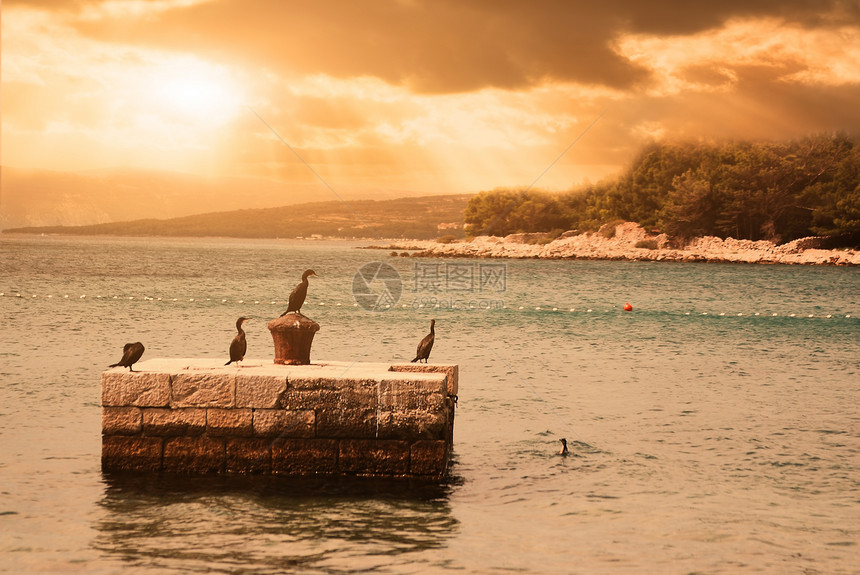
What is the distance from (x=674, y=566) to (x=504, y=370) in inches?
595

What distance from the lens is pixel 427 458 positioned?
1248 cm

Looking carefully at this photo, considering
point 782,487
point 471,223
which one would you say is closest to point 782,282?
point 782,487

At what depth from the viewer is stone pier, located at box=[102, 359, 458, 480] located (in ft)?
39.9

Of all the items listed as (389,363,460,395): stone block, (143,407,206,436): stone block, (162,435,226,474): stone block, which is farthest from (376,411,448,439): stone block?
(143,407,206,436): stone block

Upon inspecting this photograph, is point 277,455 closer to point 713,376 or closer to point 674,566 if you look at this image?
point 674,566

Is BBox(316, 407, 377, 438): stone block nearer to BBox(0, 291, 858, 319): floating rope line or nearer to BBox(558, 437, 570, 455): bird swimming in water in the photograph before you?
BBox(558, 437, 570, 455): bird swimming in water

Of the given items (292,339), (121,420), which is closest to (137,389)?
(121,420)

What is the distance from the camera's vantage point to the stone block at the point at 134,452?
12414 millimetres

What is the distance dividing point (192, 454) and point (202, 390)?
3.04 feet

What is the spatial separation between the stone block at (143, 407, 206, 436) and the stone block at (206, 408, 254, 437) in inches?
4.0

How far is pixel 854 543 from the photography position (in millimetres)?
10922

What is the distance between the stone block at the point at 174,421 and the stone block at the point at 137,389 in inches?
5.4

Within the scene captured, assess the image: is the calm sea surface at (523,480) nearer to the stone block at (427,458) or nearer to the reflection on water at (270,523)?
the reflection on water at (270,523)

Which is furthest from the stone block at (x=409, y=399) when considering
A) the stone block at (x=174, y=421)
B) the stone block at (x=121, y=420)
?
the stone block at (x=121, y=420)
